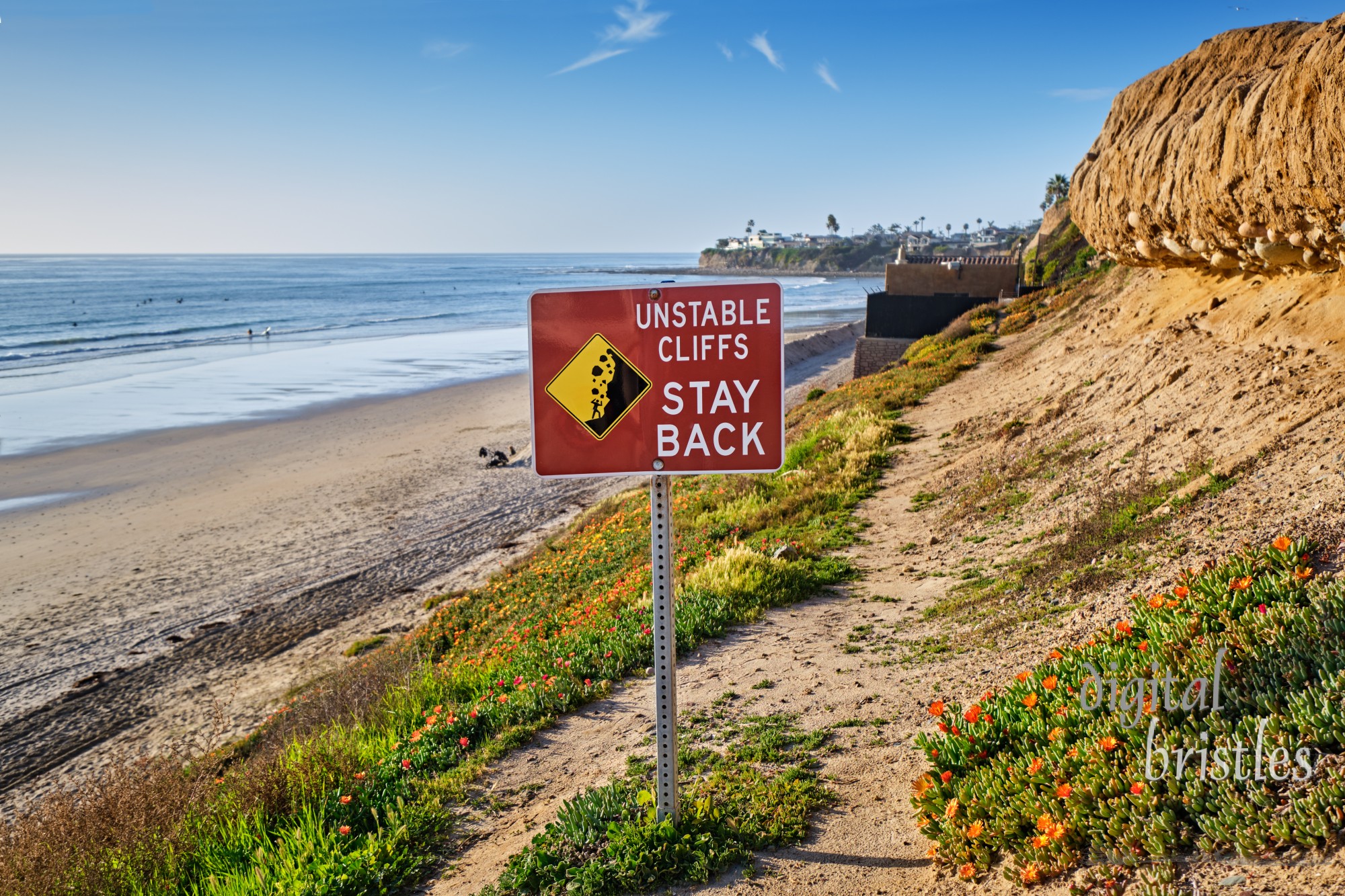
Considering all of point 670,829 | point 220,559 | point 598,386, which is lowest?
point 220,559

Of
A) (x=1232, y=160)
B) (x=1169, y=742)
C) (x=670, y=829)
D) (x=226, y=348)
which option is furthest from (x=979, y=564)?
(x=226, y=348)

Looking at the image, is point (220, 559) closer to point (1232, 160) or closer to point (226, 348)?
point (1232, 160)

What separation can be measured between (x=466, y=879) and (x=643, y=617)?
3743 millimetres

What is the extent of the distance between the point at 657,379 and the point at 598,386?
298mm

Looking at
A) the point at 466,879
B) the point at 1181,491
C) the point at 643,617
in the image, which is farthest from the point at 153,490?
the point at 1181,491

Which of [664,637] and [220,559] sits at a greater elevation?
[664,637]

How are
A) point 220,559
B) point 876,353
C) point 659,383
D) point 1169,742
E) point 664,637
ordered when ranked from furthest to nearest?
point 876,353 → point 220,559 → point 664,637 → point 659,383 → point 1169,742

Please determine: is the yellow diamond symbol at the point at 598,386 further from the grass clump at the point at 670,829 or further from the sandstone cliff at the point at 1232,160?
the sandstone cliff at the point at 1232,160

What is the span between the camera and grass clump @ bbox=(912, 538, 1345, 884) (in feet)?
10.6

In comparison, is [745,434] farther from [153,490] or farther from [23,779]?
[153,490]

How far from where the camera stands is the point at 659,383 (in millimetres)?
4031

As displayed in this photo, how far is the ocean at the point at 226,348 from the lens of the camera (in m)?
33.6

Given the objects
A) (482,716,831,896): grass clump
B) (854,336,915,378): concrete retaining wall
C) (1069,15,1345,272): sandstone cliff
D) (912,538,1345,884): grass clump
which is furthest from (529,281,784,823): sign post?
(854,336,915,378): concrete retaining wall

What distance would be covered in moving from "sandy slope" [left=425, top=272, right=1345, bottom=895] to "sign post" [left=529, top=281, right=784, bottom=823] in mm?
1314
